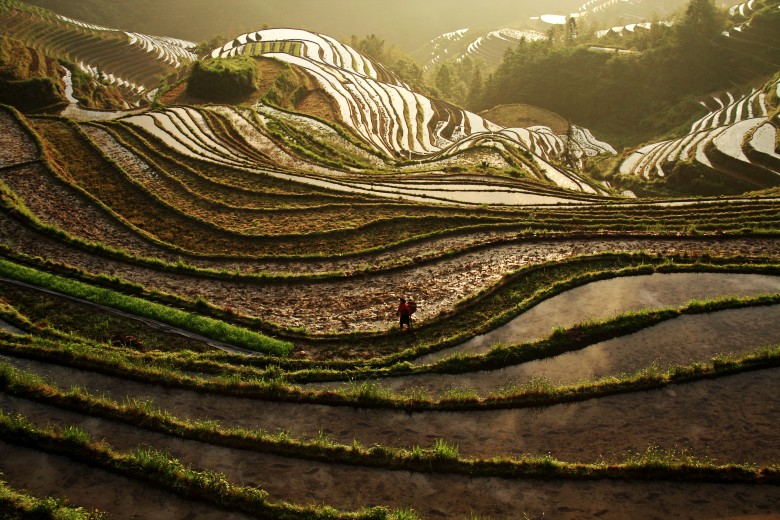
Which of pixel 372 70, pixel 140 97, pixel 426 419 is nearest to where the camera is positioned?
pixel 426 419

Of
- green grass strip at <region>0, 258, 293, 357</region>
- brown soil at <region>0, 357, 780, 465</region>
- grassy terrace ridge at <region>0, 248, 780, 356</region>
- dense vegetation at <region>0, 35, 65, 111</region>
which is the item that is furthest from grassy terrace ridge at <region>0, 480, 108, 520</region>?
dense vegetation at <region>0, 35, 65, 111</region>

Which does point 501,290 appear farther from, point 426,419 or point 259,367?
point 259,367

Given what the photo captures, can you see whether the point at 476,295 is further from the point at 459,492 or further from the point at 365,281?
the point at 459,492

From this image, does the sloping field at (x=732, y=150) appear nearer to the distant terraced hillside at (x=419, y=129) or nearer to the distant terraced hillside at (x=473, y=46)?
the distant terraced hillside at (x=419, y=129)

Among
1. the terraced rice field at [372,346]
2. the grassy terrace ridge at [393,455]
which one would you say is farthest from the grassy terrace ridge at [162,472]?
the grassy terrace ridge at [393,455]

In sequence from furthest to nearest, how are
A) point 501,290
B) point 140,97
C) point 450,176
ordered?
point 140,97 → point 450,176 → point 501,290

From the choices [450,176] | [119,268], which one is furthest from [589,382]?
[450,176]
